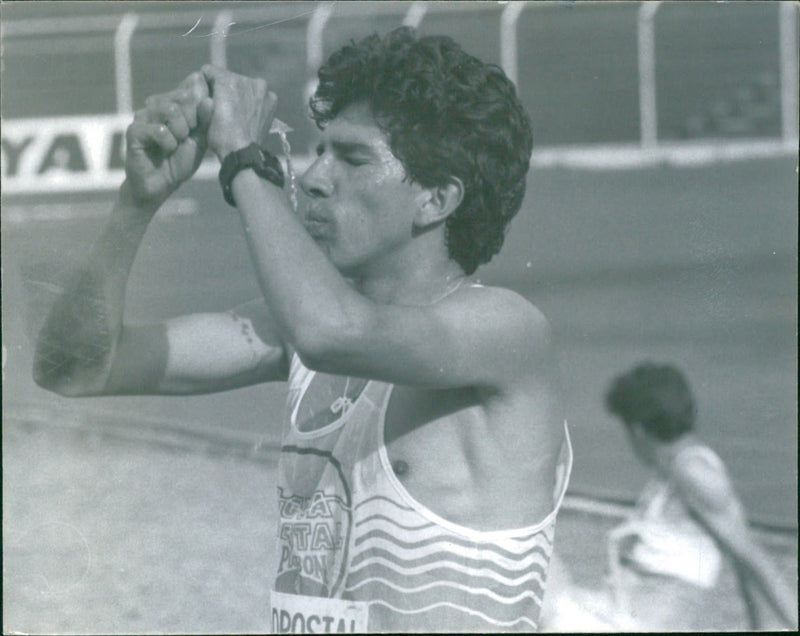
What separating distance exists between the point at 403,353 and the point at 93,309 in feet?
1.72

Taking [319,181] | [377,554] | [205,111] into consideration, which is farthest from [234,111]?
[377,554]

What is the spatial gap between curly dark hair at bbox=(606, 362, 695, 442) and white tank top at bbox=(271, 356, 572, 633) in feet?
4.16

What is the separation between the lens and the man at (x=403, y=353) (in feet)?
5.58

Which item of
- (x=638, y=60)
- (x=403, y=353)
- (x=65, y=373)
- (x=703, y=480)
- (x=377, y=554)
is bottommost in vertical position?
(x=703, y=480)

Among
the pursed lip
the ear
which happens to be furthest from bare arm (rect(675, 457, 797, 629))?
the pursed lip

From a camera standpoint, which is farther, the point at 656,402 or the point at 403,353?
the point at 656,402

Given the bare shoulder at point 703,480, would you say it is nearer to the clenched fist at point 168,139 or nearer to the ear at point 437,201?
the ear at point 437,201

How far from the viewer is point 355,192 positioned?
1.83 metres

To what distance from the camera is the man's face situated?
1826mm

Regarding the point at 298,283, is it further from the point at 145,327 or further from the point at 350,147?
the point at 145,327

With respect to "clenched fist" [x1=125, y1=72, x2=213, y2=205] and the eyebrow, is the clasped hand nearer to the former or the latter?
"clenched fist" [x1=125, y1=72, x2=213, y2=205]

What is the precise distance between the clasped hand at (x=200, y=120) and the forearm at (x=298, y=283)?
0.43ft

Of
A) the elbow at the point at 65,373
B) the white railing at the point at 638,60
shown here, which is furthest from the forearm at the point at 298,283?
the white railing at the point at 638,60

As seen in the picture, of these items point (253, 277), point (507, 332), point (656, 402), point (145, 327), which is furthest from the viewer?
point (253, 277)
